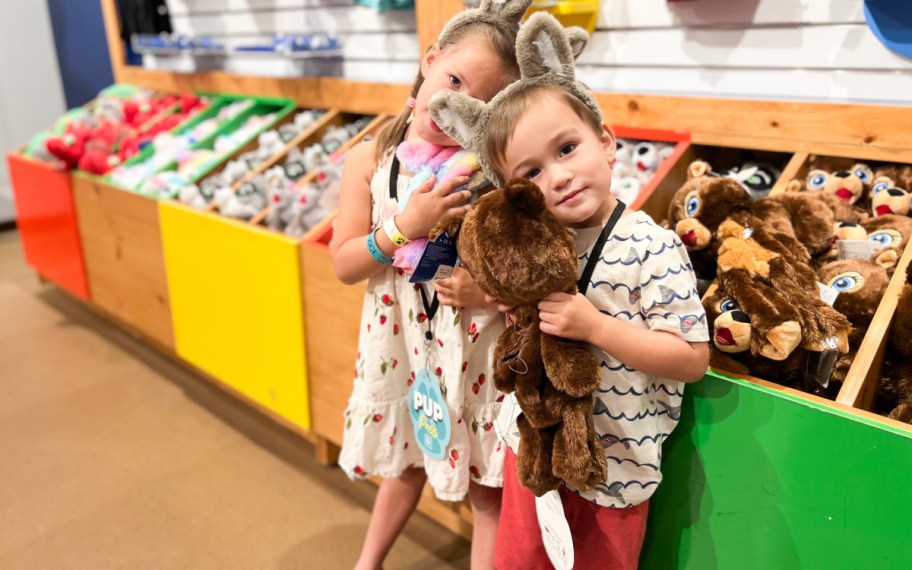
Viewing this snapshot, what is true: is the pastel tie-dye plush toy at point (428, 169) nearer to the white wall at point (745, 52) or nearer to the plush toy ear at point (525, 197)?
the plush toy ear at point (525, 197)

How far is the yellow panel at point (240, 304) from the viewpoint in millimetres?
2289

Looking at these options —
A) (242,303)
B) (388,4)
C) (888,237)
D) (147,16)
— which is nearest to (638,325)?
(888,237)

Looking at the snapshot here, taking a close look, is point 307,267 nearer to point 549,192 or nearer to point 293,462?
point 293,462

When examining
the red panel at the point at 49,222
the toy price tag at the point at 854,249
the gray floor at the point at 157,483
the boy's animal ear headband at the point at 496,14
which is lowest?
the gray floor at the point at 157,483

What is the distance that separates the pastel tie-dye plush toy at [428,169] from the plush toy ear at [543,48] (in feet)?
0.69

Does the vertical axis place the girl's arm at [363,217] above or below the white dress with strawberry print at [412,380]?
above

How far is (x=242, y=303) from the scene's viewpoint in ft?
8.09

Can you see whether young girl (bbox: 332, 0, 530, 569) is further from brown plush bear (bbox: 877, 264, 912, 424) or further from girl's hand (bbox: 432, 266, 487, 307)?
brown plush bear (bbox: 877, 264, 912, 424)

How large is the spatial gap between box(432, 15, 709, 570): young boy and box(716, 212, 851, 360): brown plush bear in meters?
0.17

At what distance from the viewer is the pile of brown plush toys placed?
123 centimetres

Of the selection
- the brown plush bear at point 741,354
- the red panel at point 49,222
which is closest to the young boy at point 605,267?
the brown plush bear at point 741,354

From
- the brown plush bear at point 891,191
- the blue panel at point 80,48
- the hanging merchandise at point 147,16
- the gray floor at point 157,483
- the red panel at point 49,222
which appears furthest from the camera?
the blue panel at point 80,48

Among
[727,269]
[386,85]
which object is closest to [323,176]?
[386,85]

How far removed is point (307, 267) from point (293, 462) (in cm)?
75
